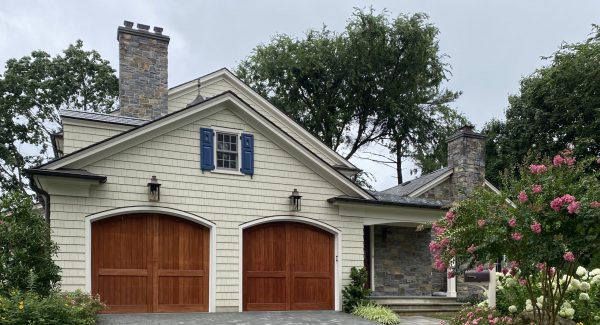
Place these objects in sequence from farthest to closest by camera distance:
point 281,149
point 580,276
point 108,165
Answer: point 281,149, point 108,165, point 580,276

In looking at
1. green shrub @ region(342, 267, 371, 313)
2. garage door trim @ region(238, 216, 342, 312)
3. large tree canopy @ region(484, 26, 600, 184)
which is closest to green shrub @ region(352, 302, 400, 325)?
green shrub @ region(342, 267, 371, 313)

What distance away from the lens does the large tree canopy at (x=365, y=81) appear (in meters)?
31.1

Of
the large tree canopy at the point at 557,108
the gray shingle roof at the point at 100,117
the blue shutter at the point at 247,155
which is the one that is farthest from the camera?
the large tree canopy at the point at 557,108

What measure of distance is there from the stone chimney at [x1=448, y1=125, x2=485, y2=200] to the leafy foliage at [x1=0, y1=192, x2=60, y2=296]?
12.0 metres

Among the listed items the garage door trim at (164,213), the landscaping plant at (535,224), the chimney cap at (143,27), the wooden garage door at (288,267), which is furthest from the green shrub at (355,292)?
the chimney cap at (143,27)

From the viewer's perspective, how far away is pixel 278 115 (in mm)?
18922

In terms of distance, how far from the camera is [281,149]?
14.1 meters

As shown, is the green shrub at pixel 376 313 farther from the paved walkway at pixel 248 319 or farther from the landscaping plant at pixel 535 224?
the landscaping plant at pixel 535 224

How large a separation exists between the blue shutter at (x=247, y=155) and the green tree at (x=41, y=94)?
60.8 feet

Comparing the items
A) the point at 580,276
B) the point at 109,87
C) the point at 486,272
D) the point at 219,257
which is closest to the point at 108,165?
the point at 219,257

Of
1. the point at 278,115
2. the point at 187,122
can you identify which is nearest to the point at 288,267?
the point at 187,122

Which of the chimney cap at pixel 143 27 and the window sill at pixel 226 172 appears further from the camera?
the chimney cap at pixel 143 27

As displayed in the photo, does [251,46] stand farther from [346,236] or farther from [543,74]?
[346,236]

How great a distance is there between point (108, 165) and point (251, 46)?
23.1 m
